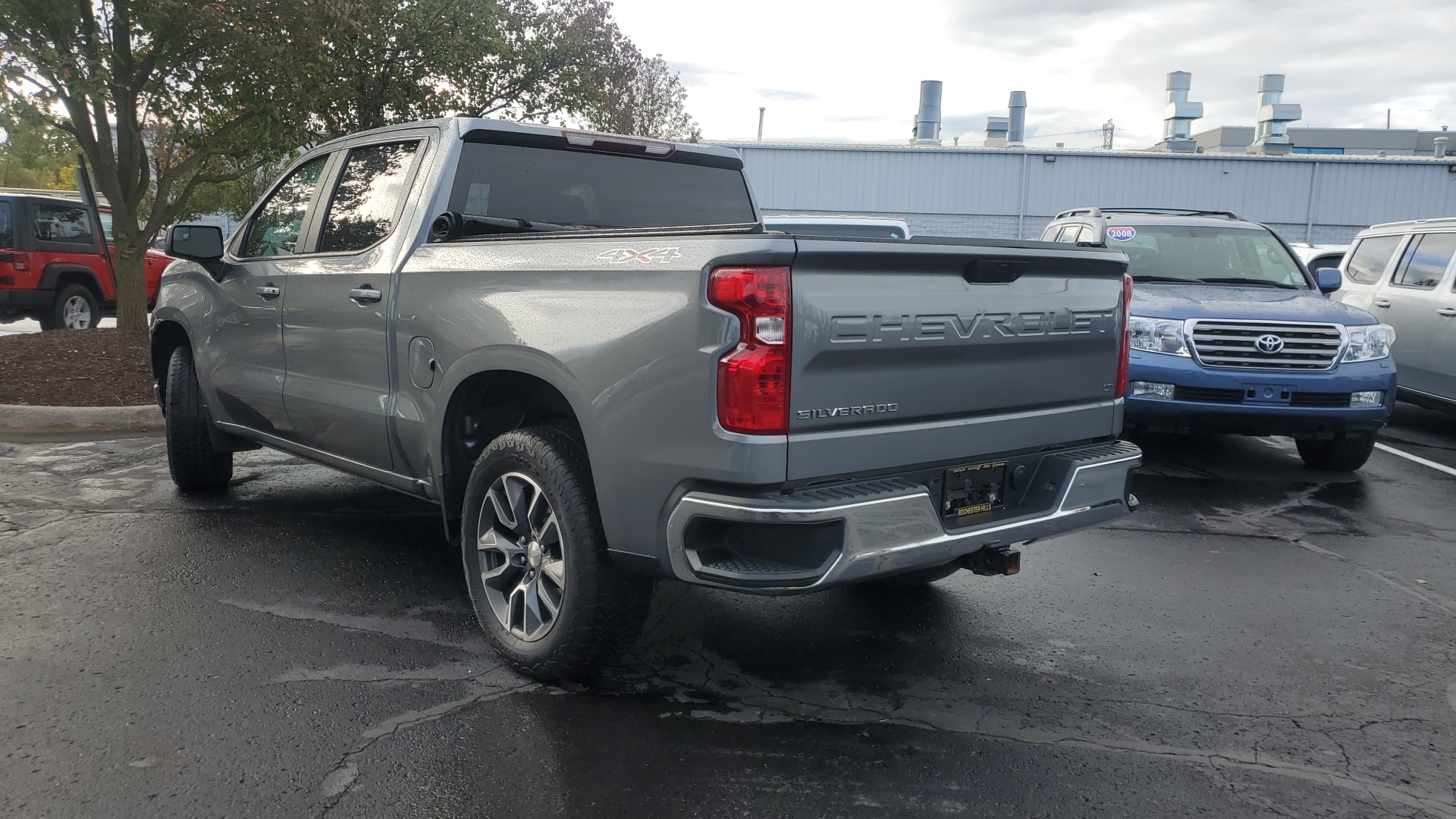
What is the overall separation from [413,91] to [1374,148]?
5594 cm

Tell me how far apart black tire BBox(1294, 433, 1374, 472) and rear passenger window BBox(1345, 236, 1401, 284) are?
315 centimetres

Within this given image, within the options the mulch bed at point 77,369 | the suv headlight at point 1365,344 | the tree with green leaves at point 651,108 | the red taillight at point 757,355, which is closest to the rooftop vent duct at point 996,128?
the tree with green leaves at point 651,108

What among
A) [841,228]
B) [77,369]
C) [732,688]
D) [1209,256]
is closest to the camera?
[732,688]

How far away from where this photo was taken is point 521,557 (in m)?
3.74

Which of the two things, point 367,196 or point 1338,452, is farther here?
point 1338,452

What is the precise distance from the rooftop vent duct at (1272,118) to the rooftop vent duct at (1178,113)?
2296 mm

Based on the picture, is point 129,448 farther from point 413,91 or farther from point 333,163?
point 413,91

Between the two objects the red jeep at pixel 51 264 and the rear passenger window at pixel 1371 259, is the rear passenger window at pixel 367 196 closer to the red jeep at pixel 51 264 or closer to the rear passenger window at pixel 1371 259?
the rear passenger window at pixel 1371 259

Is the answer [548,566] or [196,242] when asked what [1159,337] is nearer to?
[548,566]

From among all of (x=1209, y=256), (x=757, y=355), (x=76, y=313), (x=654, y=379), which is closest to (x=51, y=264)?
(x=76, y=313)

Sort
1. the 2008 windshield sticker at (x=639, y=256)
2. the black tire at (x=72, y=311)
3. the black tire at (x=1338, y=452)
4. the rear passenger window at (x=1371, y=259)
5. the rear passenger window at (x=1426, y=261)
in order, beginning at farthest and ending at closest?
the black tire at (x=72, y=311) → the rear passenger window at (x=1371, y=259) → the rear passenger window at (x=1426, y=261) → the black tire at (x=1338, y=452) → the 2008 windshield sticker at (x=639, y=256)

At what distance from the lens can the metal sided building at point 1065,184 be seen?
30.8 m

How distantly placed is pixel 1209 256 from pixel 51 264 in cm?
1435

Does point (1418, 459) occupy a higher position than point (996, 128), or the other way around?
point (996, 128)
